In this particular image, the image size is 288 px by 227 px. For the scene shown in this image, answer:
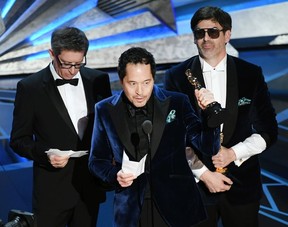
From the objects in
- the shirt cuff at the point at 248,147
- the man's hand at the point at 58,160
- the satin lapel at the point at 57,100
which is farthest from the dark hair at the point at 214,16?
the man's hand at the point at 58,160

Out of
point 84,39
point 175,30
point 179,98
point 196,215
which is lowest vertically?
point 196,215

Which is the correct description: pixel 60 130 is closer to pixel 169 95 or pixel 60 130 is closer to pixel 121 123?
pixel 121 123

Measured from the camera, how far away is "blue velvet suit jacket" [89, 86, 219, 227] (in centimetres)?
185

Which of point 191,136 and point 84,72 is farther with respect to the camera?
point 84,72

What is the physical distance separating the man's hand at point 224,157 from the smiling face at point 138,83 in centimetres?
46

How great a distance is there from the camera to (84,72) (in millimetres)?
2420

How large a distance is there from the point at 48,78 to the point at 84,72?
21 centimetres

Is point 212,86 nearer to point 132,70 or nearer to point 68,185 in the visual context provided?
point 132,70

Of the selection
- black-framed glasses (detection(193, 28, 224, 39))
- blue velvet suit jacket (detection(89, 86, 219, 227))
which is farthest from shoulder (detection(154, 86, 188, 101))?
black-framed glasses (detection(193, 28, 224, 39))

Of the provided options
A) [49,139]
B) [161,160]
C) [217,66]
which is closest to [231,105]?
[217,66]

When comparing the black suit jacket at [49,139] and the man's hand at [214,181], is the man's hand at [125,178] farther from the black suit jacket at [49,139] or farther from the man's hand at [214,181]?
the black suit jacket at [49,139]

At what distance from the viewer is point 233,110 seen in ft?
6.82

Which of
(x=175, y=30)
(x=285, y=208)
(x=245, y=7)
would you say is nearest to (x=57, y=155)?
(x=285, y=208)

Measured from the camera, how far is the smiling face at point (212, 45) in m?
2.11
